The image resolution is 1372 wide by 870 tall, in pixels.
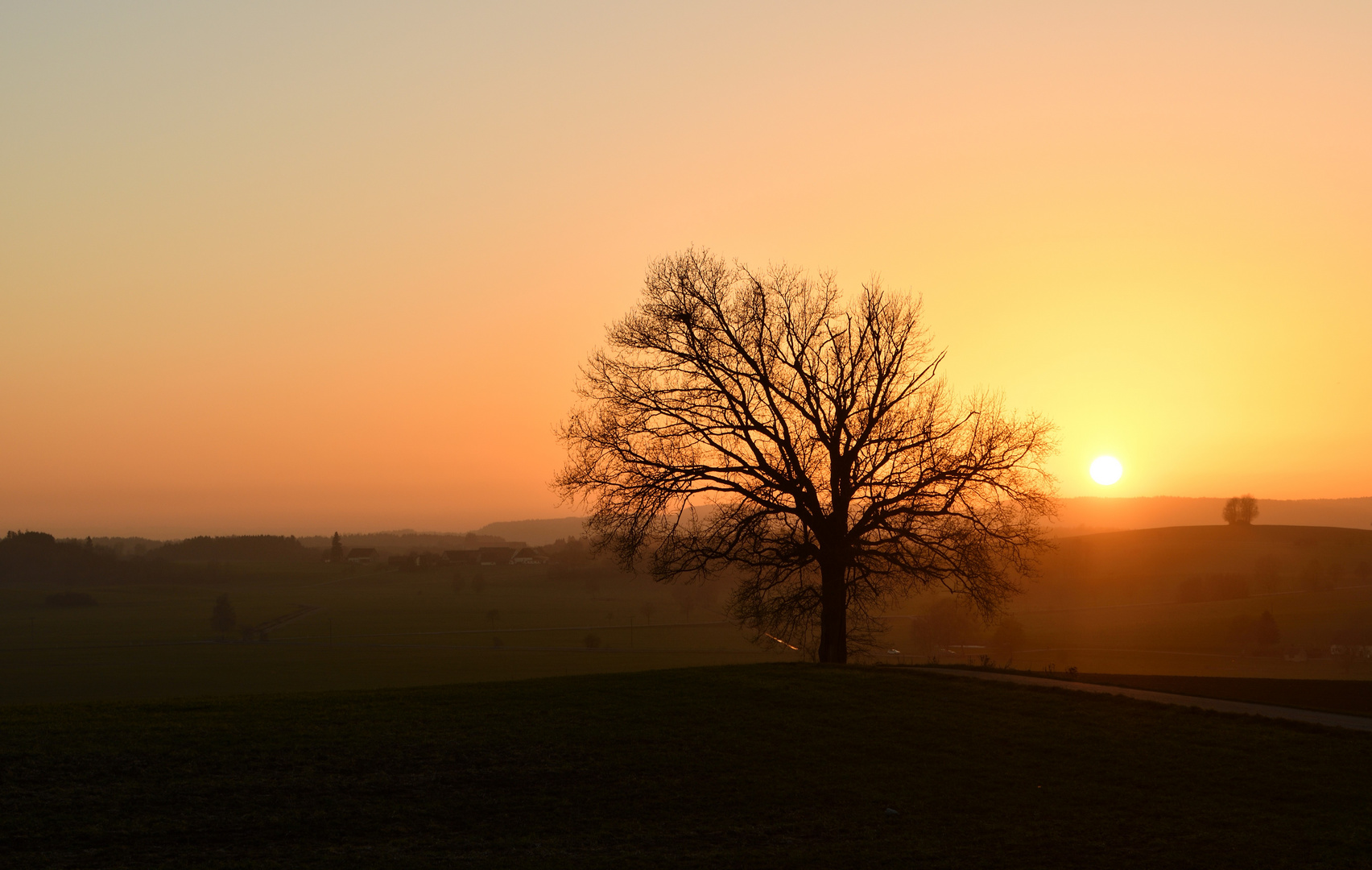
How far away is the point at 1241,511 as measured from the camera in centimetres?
12612

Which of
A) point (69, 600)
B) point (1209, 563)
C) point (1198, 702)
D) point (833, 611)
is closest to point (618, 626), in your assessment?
point (1209, 563)

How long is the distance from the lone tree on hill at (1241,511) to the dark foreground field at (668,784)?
423ft

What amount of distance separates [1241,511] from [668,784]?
451ft

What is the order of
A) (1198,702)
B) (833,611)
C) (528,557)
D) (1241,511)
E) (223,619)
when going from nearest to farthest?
(1198,702)
(833,611)
(223,619)
(1241,511)
(528,557)

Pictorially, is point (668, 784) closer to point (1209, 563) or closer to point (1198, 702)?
point (1198, 702)

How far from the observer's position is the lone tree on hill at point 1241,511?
12575 cm

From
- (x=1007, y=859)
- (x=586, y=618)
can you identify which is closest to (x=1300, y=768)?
(x=1007, y=859)

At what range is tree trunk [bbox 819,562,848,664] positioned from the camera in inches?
880

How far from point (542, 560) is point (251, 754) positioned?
173 m

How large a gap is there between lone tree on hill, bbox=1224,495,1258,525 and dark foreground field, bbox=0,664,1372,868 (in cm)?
12882

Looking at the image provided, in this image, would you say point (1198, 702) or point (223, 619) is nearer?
point (1198, 702)

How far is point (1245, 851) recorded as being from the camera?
30.2ft

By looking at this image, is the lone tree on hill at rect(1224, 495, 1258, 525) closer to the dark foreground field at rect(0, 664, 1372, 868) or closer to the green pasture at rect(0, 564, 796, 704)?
the green pasture at rect(0, 564, 796, 704)

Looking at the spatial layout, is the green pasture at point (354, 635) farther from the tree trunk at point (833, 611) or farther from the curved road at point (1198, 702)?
the curved road at point (1198, 702)
